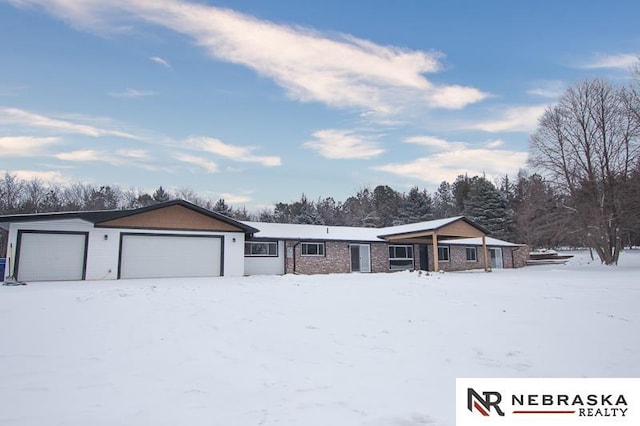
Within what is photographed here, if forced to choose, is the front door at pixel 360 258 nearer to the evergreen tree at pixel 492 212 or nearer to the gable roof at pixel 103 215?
the gable roof at pixel 103 215

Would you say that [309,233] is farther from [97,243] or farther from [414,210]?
[414,210]

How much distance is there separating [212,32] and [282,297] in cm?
905

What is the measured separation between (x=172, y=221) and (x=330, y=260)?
9.35 m

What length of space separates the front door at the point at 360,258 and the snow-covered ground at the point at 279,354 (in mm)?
15112

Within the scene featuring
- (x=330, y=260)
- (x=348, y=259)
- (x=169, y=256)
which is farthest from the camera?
(x=348, y=259)

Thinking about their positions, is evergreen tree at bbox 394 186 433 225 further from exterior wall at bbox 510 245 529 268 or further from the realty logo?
the realty logo

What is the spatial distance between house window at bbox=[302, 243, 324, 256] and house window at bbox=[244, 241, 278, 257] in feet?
5.71

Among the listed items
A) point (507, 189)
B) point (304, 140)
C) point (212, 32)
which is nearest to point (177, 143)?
point (304, 140)

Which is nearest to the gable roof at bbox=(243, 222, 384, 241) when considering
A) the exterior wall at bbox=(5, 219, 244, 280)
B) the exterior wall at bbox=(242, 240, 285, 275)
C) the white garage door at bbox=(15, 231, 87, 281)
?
the exterior wall at bbox=(242, 240, 285, 275)

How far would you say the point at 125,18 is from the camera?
1195 cm

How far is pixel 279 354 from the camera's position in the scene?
5387mm

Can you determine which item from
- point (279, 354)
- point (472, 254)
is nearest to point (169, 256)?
point (279, 354)

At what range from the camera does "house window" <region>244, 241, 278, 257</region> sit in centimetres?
2112

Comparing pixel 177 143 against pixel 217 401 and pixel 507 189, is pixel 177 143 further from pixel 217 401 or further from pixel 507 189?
pixel 507 189
